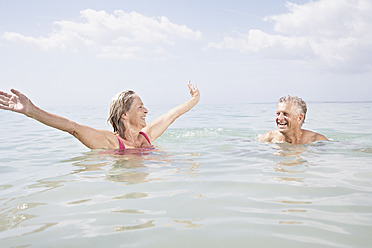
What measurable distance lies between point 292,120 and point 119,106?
10.1ft

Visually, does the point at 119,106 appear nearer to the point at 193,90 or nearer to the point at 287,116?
the point at 193,90

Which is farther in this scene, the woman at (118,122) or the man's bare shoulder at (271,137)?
the man's bare shoulder at (271,137)

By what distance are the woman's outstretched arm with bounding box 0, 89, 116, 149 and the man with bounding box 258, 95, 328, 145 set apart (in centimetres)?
311

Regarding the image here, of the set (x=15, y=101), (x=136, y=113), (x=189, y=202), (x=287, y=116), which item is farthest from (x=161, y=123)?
(x=189, y=202)

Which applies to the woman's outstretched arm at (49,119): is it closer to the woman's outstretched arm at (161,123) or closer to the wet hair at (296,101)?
the woman's outstretched arm at (161,123)

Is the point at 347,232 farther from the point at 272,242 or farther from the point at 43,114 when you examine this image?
the point at 43,114

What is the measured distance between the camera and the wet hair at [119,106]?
5.10m

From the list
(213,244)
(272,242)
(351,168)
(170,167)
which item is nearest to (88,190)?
(170,167)

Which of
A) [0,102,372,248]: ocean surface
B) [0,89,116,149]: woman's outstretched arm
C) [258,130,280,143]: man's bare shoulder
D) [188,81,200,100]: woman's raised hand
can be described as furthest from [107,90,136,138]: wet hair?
[258,130,280,143]: man's bare shoulder

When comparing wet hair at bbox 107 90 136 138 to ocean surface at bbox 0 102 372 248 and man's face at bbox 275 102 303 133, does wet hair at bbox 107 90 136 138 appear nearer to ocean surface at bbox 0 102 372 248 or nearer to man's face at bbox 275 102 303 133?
ocean surface at bbox 0 102 372 248

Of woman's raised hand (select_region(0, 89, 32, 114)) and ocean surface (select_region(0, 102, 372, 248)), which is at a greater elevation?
woman's raised hand (select_region(0, 89, 32, 114))

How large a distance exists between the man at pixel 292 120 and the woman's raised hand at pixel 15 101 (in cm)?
415

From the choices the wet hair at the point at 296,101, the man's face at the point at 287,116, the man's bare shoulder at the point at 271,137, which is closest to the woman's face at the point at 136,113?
the man's face at the point at 287,116

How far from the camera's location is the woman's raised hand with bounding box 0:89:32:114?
12.1ft
